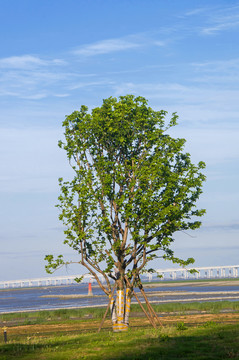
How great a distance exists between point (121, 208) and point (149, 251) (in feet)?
11.2

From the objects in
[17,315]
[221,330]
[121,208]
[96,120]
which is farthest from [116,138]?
[17,315]

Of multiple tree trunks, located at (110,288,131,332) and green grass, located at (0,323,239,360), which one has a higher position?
multiple tree trunks, located at (110,288,131,332)

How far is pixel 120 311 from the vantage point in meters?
31.6

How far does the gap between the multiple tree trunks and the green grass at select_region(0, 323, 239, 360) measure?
365 centimetres

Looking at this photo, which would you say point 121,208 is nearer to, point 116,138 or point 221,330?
point 116,138

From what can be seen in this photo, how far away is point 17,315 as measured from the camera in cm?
6488

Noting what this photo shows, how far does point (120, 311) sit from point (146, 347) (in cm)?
913

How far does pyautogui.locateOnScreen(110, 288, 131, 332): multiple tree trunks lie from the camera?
31.6m

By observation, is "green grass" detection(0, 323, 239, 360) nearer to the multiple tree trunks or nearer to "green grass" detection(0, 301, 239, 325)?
the multiple tree trunks

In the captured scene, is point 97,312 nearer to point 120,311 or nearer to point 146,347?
point 120,311

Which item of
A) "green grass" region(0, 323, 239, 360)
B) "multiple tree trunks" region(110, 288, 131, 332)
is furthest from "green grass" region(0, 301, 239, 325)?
"green grass" region(0, 323, 239, 360)

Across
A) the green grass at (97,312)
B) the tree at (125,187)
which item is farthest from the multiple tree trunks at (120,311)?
the green grass at (97,312)

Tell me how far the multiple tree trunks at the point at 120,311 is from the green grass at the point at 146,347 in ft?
12.0

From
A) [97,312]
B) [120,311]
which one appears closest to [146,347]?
[120,311]
